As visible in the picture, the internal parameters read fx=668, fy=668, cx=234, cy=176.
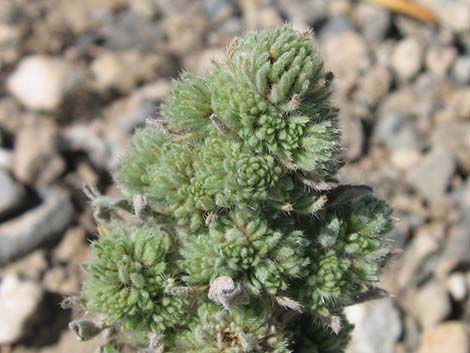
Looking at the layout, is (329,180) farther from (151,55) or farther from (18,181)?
(151,55)

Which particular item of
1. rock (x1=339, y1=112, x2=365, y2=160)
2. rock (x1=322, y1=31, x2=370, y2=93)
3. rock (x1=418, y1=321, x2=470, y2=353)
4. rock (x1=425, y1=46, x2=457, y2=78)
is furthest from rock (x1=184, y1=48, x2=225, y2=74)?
rock (x1=418, y1=321, x2=470, y2=353)

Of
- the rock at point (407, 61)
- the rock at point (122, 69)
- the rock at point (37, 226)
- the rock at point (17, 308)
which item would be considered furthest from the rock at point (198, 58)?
the rock at point (17, 308)

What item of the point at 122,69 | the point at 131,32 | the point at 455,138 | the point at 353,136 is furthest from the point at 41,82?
the point at 455,138

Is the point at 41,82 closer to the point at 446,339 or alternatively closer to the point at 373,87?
the point at 373,87

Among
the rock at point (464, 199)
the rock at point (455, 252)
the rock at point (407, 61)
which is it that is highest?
the rock at point (407, 61)

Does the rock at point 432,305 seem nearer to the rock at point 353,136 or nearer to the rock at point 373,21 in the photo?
the rock at point 353,136

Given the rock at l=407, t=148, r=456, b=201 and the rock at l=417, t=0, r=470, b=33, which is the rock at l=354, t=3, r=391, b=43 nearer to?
the rock at l=417, t=0, r=470, b=33
